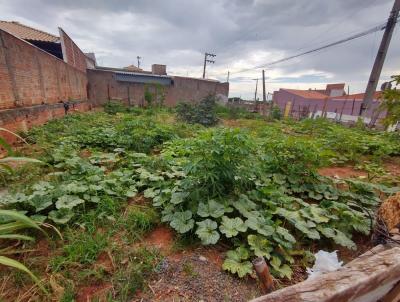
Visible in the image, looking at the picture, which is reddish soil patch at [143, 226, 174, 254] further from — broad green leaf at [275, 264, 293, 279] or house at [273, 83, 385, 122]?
house at [273, 83, 385, 122]

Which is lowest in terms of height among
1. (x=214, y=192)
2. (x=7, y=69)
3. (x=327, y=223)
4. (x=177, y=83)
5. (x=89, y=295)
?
(x=89, y=295)

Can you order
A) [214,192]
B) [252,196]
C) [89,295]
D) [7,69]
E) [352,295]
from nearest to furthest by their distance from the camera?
1. [352,295]
2. [89,295]
3. [214,192]
4. [252,196]
5. [7,69]

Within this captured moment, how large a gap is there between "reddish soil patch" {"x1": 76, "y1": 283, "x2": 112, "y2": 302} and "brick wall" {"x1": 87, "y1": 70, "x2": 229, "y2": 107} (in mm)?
12619

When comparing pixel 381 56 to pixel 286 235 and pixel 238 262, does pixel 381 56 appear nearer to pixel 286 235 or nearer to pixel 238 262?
pixel 286 235

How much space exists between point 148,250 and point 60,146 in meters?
3.12

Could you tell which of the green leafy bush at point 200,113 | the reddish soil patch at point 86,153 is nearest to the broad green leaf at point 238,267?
the reddish soil patch at point 86,153

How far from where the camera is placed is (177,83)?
17406 mm

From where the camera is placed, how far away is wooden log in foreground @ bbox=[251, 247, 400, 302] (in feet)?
2.77

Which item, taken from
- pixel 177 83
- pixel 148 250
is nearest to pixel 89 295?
pixel 148 250

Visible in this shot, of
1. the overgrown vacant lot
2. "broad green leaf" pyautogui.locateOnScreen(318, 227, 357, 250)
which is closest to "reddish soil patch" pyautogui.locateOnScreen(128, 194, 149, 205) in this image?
the overgrown vacant lot

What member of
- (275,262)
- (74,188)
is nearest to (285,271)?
(275,262)

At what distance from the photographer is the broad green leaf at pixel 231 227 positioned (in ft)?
5.78

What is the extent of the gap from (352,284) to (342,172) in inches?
146

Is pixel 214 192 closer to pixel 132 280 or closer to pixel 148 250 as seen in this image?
pixel 148 250
